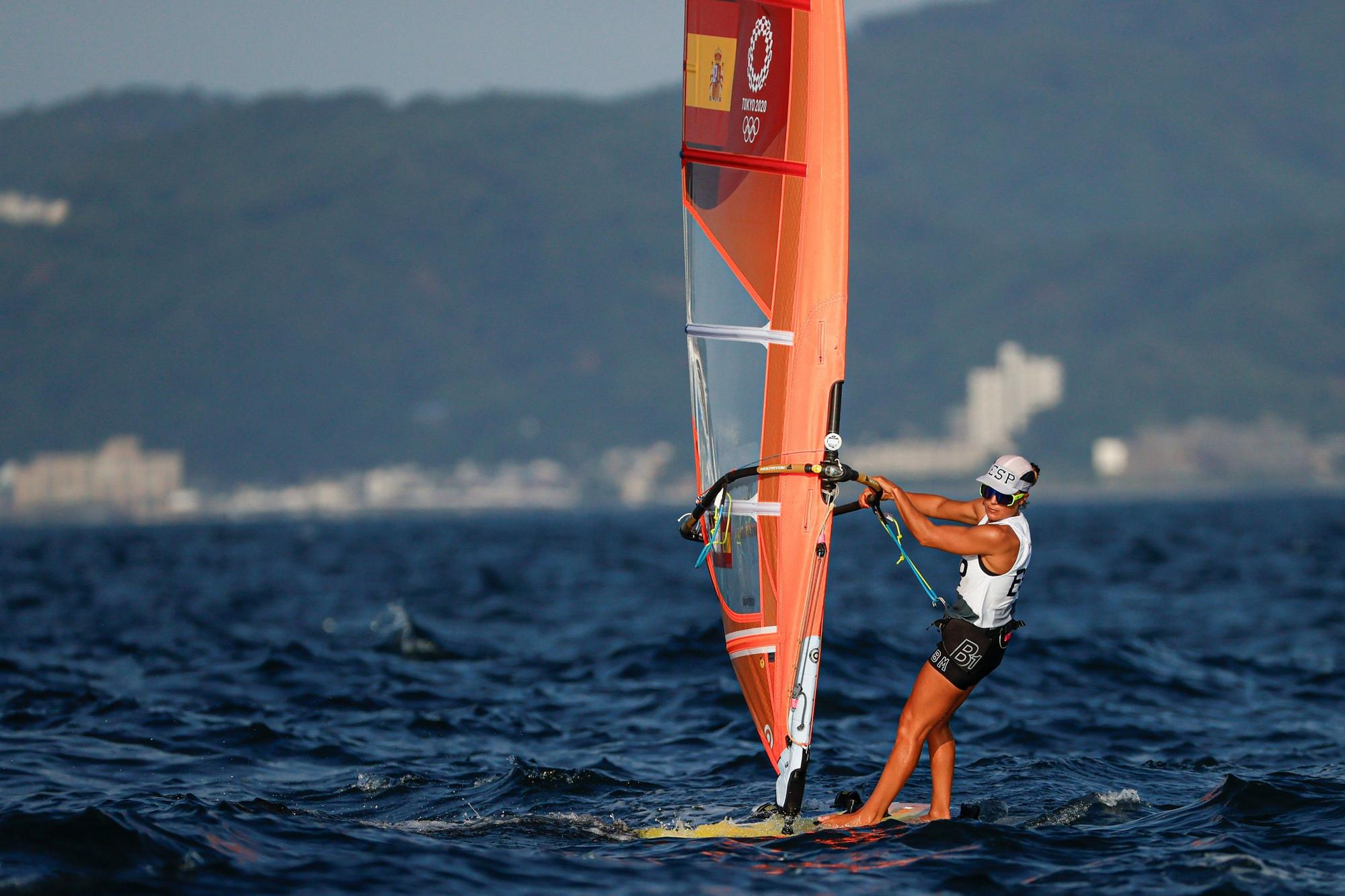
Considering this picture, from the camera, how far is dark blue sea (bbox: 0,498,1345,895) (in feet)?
29.7

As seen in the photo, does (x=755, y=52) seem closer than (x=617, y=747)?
Yes

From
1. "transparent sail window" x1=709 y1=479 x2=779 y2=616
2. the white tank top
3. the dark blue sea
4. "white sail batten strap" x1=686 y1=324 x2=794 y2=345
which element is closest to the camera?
the dark blue sea

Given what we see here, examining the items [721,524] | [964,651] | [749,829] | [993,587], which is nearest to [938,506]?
[993,587]

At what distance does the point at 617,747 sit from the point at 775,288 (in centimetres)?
544

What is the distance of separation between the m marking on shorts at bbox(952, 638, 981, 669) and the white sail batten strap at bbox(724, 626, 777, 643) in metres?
1.25

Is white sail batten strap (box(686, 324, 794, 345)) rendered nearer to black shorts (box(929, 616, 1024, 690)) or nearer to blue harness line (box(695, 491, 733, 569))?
blue harness line (box(695, 491, 733, 569))

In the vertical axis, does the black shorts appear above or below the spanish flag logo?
below

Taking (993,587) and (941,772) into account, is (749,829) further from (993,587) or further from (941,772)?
(993,587)

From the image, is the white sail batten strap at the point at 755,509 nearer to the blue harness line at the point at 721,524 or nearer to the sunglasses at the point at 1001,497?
the blue harness line at the point at 721,524

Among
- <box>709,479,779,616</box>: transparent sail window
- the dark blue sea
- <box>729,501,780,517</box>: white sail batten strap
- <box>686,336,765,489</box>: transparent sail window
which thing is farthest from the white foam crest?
<box>686,336,765,489</box>: transparent sail window

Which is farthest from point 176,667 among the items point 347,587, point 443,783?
point 347,587

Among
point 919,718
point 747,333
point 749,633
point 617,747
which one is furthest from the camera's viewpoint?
point 617,747

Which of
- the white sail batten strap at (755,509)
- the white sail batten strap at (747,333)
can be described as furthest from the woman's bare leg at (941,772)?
the white sail batten strap at (747,333)

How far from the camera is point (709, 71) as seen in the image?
10.0m
